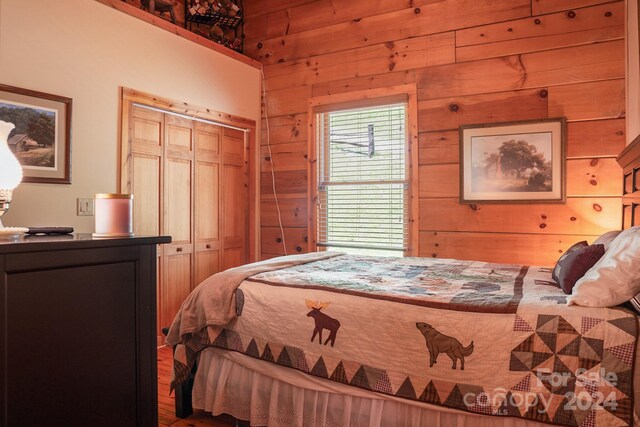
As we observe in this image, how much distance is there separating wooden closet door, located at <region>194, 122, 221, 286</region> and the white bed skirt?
1.75 meters

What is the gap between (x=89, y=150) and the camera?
3.03 meters

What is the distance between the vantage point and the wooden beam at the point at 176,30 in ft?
10.6

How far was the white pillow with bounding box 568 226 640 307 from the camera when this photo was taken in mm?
1550

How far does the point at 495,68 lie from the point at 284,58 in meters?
2.00

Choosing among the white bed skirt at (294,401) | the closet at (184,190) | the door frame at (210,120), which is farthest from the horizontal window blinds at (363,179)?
the white bed skirt at (294,401)

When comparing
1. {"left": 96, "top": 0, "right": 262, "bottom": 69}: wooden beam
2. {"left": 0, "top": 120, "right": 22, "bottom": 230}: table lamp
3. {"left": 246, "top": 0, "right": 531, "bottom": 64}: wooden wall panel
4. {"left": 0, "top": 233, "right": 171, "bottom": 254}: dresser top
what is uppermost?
{"left": 246, "top": 0, "right": 531, "bottom": 64}: wooden wall panel

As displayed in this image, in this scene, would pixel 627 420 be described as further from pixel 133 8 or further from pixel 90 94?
pixel 133 8

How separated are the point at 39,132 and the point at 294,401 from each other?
7.22ft

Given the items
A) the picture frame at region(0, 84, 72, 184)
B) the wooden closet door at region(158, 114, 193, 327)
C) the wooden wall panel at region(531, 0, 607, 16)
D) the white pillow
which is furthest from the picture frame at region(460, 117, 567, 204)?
the picture frame at region(0, 84, 72, 184)

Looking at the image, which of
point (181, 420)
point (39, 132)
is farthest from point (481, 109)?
point (39, 132)

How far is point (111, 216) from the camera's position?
1425 mm

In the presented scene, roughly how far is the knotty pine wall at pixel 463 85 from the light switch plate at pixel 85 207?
1834 mm

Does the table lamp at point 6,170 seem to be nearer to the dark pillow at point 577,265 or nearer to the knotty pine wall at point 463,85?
the dark pillow at point 577,265

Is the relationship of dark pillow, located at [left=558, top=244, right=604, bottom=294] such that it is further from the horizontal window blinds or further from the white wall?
A: the white wall
